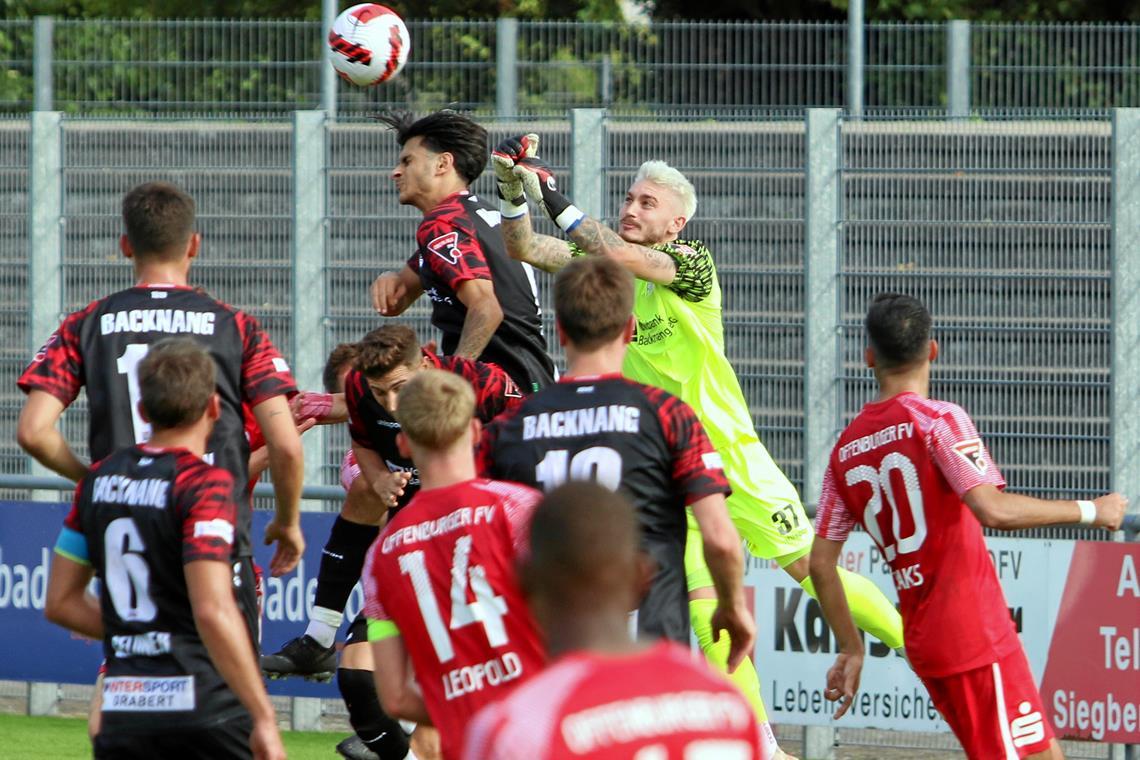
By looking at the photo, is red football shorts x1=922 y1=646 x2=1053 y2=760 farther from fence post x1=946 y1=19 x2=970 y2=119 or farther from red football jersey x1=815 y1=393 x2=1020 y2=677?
fence post x1=946 y1=19 x2=970 y2=119

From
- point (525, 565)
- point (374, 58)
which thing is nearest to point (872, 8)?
point (374, 58)

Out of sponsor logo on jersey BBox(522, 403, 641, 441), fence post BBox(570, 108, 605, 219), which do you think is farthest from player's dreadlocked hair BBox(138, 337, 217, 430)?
fence post BBox(570, 108, 605, 219)

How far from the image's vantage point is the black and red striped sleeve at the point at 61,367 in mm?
6184

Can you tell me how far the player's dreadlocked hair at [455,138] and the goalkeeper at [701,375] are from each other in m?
0.14

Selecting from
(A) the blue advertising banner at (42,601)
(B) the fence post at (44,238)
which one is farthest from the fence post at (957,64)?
(B) the fence post at (44,238)

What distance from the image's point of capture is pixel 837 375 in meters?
11.6

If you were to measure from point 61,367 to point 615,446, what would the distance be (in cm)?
208

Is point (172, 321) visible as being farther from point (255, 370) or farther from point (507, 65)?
point (507, 65)

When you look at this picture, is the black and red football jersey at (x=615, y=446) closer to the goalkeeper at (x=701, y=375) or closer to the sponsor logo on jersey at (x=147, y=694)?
the sponsor logo on jersey at (x=147, y=694)

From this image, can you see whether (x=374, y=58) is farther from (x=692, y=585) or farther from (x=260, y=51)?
(x=260, y=51)

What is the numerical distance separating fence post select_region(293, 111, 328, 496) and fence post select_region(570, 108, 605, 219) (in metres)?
1.66

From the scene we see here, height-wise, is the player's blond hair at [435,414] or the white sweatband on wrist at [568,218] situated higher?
the white sweatband on wrist at [568,218]

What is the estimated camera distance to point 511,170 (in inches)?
289

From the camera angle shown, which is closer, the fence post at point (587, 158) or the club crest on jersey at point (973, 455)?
the club crest on jersey at point (973, 455)
